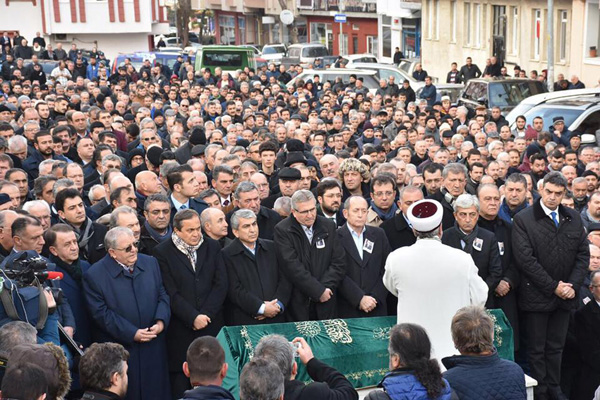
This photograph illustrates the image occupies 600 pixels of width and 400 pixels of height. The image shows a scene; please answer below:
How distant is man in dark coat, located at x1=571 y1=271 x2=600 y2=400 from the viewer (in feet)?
28.4

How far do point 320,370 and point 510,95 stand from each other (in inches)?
761

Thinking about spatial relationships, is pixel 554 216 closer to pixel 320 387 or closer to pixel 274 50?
pixel 320 387

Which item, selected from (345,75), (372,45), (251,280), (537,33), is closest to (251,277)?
(251,280)

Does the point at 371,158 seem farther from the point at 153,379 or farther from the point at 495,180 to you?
the point at 153,379

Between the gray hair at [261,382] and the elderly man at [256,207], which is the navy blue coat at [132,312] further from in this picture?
the gray hair at [261,382]

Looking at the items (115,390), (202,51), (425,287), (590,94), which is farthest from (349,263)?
(202,51)

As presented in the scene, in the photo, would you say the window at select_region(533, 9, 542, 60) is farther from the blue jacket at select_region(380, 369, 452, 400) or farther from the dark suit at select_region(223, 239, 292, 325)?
the blue jacket at select_region(380, 369, 452, 400)

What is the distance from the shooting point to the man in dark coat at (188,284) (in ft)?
25.7

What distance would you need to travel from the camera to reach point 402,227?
898 centimetres

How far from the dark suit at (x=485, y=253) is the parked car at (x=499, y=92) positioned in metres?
14.8

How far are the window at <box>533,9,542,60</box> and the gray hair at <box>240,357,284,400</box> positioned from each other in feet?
105

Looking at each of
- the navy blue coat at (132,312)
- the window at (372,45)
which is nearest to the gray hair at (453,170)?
the navy blue coat at (132,312)

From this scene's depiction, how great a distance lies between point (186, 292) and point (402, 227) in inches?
85.5

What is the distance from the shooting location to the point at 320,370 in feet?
18.9
